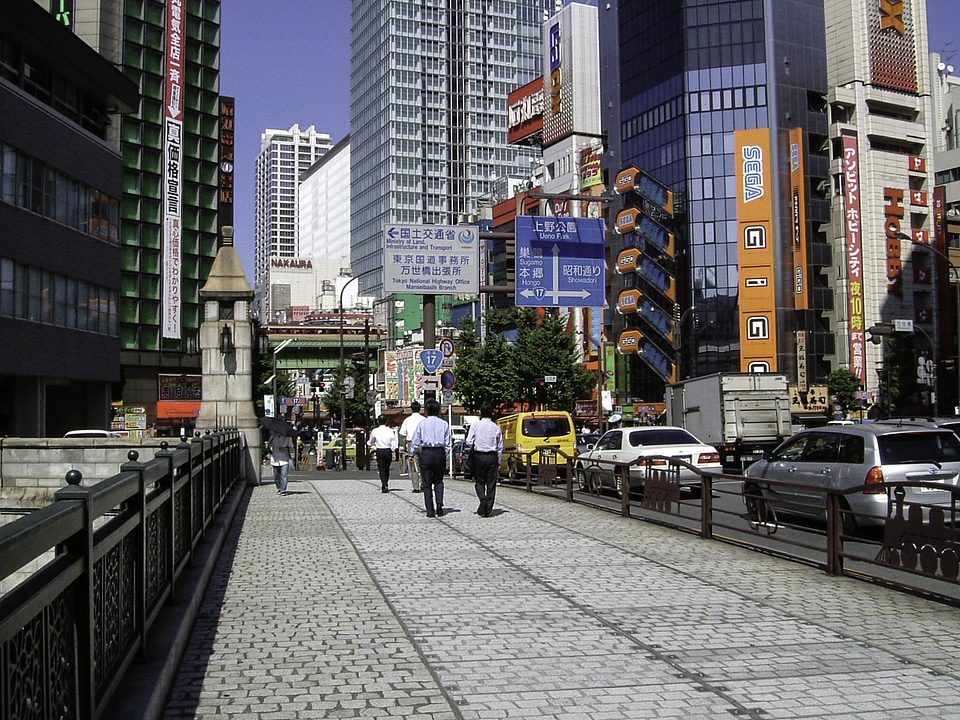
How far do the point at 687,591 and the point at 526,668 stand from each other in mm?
3198

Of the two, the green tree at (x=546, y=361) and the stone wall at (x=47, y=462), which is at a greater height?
the green tree at (x=546, y=361)

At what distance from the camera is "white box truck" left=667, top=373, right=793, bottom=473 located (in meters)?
32.9

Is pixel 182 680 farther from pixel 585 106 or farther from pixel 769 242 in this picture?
pixel 585 106

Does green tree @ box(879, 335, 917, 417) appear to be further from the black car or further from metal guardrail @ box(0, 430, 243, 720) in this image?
metal guardrail @ box(0, 430, 243, 720)

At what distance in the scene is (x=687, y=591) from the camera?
9180 mm

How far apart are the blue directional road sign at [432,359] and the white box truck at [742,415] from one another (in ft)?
33.8

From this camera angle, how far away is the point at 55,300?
38.8 metres

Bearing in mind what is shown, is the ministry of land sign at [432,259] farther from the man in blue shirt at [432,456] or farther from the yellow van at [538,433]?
the man in blue shirt at [432,456]

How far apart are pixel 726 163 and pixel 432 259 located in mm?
54664

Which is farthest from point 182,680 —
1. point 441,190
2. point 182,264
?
point 441,190

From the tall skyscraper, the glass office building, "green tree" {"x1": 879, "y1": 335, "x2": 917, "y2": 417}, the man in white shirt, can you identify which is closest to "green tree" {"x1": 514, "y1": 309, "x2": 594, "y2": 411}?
the glass office building

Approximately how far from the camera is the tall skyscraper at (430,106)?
156625 mm

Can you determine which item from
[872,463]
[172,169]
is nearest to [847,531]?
[872,463]

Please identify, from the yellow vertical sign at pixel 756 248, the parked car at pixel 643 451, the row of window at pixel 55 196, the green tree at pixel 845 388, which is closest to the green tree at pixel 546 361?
the yellow vertical sign at pixel 756 248
